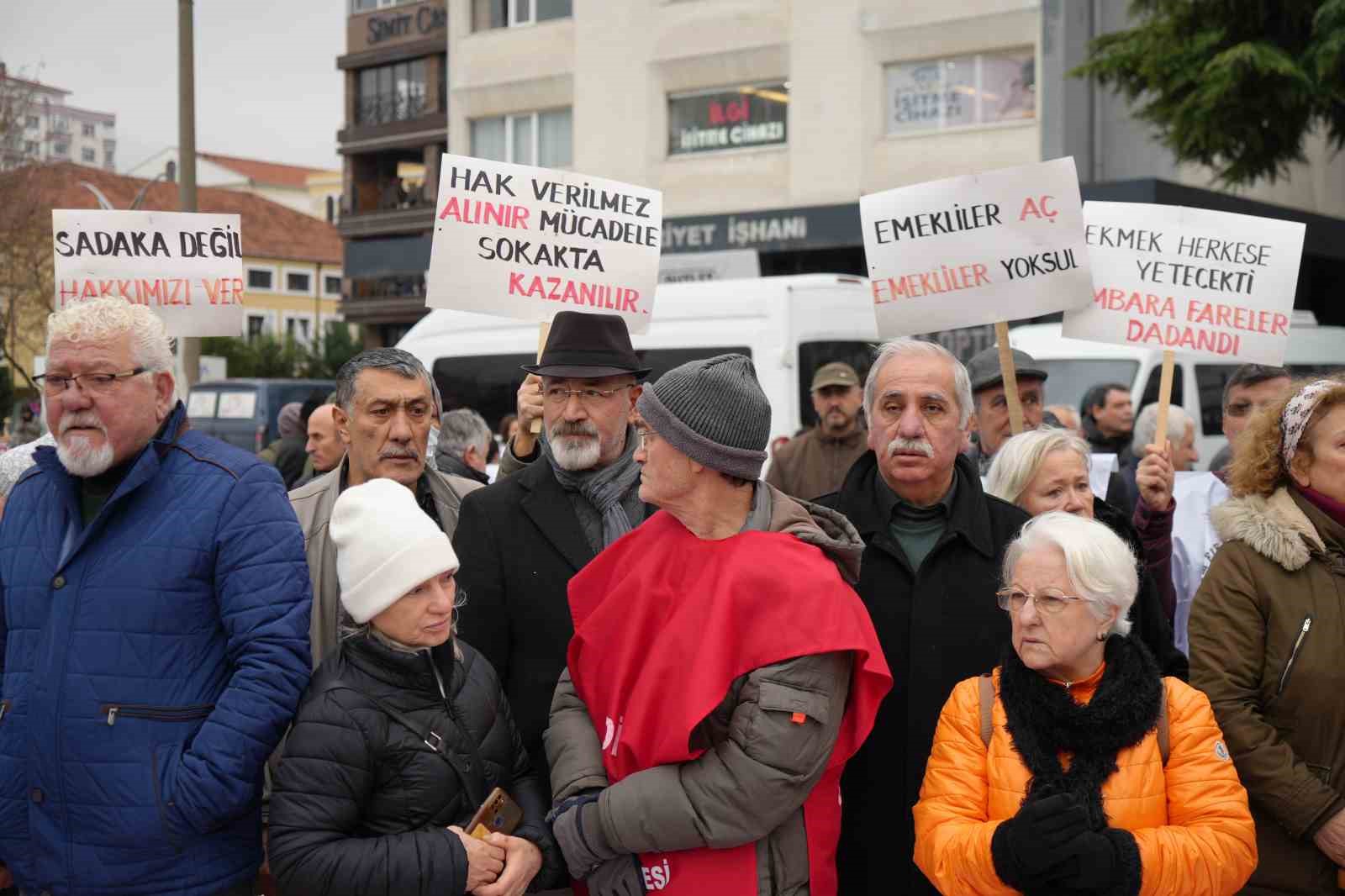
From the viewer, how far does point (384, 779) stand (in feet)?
9.40

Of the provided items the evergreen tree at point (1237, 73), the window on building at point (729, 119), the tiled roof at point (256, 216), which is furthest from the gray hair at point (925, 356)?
the tiled roof at point (256, 216)

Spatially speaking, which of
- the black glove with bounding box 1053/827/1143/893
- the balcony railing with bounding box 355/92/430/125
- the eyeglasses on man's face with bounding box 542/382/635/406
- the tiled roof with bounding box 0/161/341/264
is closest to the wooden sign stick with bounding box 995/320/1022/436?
the eyeglasses on man's face with bounding box 542/382/635/406

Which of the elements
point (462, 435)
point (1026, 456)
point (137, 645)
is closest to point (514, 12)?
point (462, 435)

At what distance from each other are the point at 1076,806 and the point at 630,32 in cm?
2341

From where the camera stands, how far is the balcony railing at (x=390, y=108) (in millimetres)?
39750

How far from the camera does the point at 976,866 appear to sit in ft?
9.50

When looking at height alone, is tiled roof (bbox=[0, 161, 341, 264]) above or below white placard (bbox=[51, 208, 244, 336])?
above

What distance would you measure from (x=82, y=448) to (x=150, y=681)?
556mm

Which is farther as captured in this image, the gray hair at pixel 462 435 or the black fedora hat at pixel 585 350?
the gray hair at pixel 462 435

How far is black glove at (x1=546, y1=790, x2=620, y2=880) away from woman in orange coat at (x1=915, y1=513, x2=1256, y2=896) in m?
0.73

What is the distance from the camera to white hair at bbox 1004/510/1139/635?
298 cm

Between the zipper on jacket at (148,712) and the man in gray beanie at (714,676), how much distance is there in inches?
32.5

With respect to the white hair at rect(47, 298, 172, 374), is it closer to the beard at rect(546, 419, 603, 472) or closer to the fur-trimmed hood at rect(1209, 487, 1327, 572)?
the beard at rect(546, 419, 603, 472)

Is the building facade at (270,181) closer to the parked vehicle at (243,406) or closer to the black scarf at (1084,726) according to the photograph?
the parked vehicle at (243,406)
